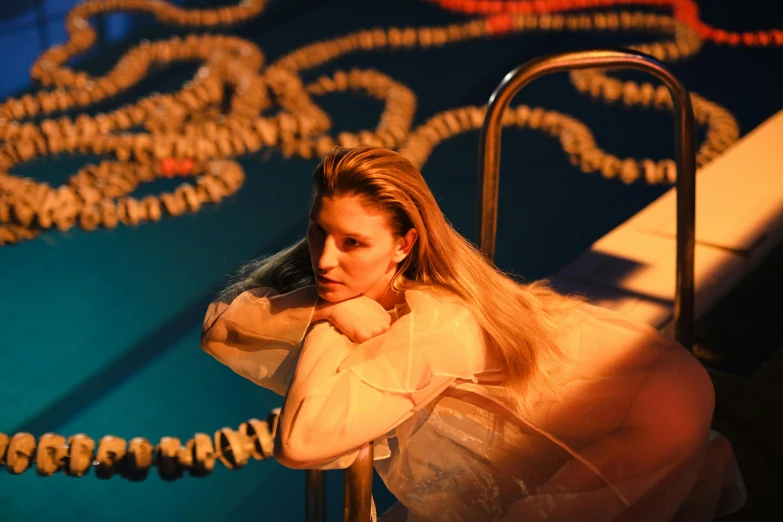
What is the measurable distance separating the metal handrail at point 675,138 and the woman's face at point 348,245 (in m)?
0.52

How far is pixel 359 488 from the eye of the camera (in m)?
1.33

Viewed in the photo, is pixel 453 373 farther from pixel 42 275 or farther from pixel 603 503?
pixel 42 275

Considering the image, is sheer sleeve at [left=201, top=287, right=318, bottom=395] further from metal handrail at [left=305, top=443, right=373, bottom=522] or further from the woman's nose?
metal handrail at [left=305, top=443, right=373, bottom=522]

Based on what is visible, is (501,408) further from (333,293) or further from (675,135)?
(675,135)

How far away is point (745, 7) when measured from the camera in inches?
248

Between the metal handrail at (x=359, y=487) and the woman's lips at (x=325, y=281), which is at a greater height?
the woman's lips at (x=325, y=281)

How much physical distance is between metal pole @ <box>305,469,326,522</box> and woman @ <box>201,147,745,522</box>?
0.45 feet

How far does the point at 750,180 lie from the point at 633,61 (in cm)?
184

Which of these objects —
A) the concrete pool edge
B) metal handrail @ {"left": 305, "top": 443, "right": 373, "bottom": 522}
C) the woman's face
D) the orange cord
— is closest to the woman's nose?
the woman's face

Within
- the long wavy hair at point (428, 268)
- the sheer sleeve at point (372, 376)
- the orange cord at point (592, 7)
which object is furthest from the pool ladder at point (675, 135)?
the orange cord at point (592, 7)

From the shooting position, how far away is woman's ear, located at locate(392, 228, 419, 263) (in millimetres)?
1417

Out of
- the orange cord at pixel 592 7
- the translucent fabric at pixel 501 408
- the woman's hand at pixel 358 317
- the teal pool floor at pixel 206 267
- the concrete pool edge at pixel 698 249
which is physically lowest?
the teal pool floor at pixel 206 267

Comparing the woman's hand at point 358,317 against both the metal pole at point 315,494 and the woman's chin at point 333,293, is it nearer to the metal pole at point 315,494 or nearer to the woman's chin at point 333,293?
the woman's chin at point 333,293

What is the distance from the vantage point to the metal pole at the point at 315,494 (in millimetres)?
1589
